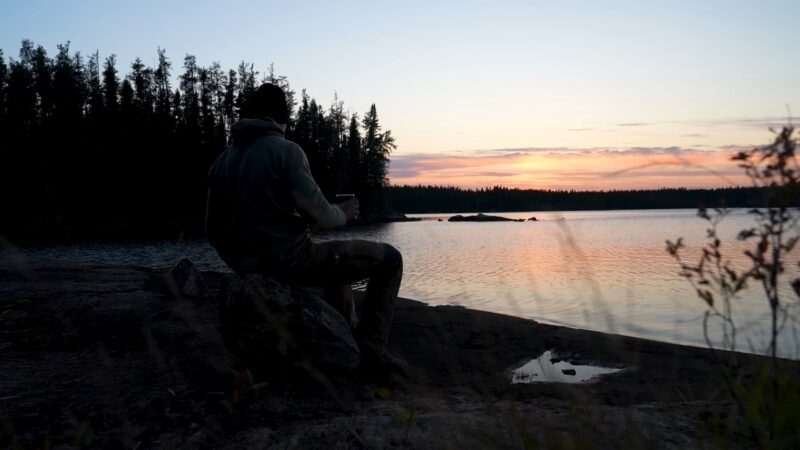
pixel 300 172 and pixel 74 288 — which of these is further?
pixel 74 288

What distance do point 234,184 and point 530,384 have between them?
3447 mm


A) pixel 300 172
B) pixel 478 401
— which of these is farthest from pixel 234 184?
pixel 478 401

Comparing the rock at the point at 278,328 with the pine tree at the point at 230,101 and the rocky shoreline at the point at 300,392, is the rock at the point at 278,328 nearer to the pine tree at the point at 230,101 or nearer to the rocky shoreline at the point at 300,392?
the rocky shoreline at the point at 300,392

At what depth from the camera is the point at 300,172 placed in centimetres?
420

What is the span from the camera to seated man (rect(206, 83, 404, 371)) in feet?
13.8

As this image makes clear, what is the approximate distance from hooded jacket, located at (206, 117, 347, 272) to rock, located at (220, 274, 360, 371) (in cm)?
21

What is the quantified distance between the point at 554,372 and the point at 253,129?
14.5ft

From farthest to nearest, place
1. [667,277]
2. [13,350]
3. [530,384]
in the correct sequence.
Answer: [667,277], [530,384], [13,350]

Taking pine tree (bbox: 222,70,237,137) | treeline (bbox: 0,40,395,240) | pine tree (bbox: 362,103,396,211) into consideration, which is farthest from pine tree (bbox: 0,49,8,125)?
pine tree (bbox: 362,103,396,211)

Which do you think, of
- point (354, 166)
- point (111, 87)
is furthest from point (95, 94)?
point (354, 166)

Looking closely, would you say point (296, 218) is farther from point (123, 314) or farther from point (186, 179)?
point (186, 179)

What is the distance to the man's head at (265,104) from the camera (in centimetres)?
440

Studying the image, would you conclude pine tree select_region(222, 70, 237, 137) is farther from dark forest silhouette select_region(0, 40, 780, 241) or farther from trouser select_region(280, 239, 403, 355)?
trouser select_region(280, 239, 403, 355)

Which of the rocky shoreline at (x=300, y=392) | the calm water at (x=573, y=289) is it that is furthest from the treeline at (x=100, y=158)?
the rocky shoreline at (x=300, y=392)
